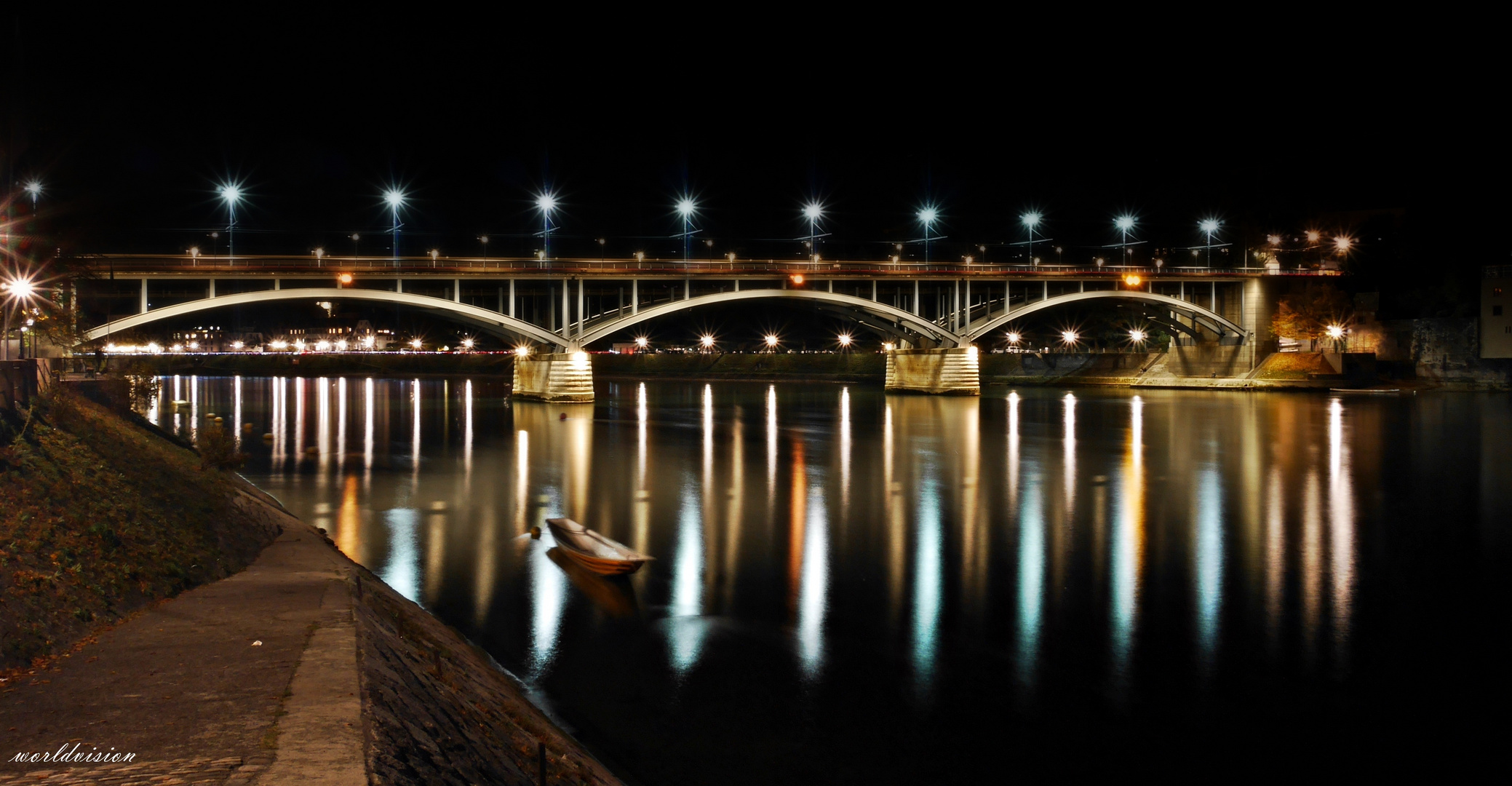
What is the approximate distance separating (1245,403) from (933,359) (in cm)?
2287

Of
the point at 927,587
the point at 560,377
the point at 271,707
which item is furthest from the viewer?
the point at 560,377

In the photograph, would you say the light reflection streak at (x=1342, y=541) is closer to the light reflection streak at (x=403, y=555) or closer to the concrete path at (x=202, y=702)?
the concrete path at (x=202, y=702)

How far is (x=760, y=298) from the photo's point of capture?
63156mm

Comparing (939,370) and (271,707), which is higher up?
(939,370)

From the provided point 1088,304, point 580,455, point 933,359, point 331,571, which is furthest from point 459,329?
point 331,571

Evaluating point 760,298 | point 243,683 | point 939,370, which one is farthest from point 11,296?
point 939,370

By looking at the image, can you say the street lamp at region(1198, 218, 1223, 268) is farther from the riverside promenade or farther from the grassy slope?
the riverside promenade

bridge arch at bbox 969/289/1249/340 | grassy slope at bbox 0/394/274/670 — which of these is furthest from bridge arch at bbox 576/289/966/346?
grassy slope at bbox 0/394/274/670

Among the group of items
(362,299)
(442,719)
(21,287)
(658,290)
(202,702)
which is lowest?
(442,719)

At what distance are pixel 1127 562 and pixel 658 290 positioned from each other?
5146cm

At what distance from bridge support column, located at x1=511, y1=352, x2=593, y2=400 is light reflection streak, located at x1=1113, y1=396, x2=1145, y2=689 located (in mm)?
38159

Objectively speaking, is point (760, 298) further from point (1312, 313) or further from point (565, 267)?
point (1312, 313)

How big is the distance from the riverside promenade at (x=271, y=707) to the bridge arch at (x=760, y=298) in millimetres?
49526

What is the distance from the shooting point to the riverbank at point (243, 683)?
593cm
